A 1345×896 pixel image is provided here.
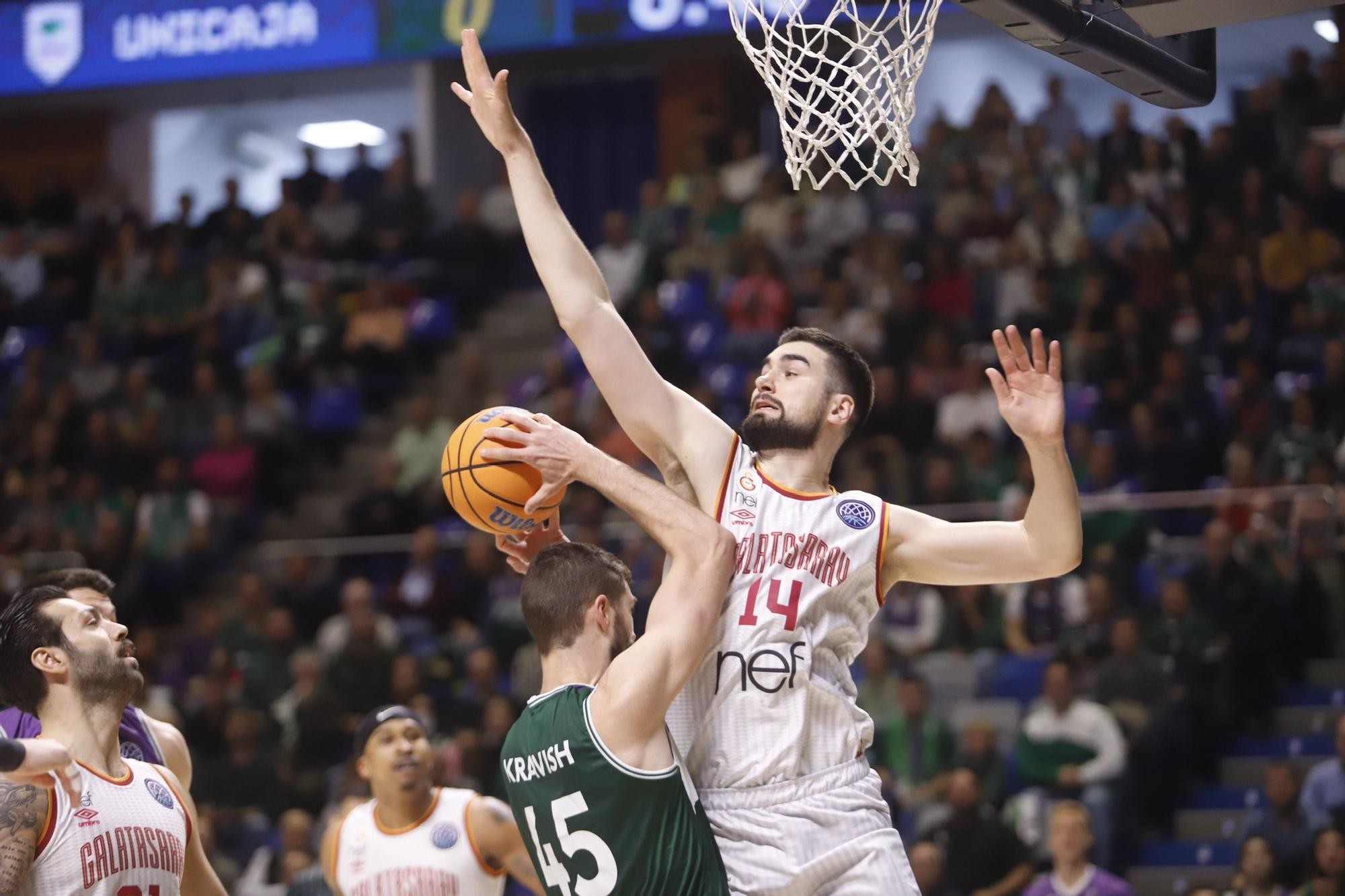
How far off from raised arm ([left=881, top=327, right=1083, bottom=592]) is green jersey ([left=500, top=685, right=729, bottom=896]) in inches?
33.9

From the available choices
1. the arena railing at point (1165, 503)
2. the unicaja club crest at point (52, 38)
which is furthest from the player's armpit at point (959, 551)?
the unicaja club crest at point (52, 38)

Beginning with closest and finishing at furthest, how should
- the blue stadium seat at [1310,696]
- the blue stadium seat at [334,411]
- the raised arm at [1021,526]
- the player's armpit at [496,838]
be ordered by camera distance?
the raised arm at [1021,526]
the player's armpit at [496,838]
the blue stadium seat at [1310,696]
the blue stadium seat at [334,411]

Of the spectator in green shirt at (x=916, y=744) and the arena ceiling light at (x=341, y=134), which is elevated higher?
the arena ceiling light at (x=341, y=134)

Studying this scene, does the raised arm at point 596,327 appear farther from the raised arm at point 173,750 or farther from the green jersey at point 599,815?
the raised arm at point 173,750

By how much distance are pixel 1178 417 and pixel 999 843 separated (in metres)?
3.28

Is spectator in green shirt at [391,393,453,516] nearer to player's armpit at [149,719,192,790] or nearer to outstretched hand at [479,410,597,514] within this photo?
player's armpit at [149,719,192,790]

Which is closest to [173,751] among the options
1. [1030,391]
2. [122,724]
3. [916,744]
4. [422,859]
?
[122,724]

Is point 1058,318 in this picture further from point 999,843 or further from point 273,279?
point 273,279

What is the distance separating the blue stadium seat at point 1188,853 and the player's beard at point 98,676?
612 cm

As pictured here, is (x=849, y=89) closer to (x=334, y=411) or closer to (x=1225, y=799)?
(x=1225, y=799)

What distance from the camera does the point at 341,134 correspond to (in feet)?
→ 61.7

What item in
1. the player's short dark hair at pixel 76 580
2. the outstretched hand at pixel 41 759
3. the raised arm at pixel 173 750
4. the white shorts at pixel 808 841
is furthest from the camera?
the raised arm at pixel 173 750

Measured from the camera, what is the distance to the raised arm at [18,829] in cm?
388

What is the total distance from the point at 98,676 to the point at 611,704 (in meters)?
1.49
